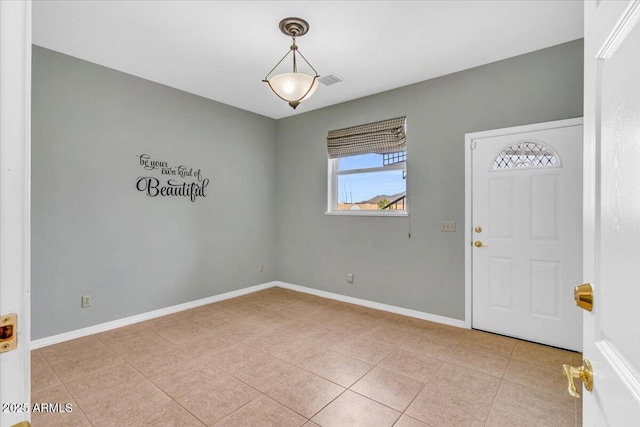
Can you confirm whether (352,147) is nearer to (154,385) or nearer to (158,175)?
(158,175)

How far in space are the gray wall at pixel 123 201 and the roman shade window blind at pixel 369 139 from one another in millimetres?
1371

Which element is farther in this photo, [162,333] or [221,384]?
[162,333]

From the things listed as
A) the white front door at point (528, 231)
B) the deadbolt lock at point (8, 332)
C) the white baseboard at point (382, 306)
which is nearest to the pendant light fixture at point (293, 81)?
the white front door at point (528, 231)

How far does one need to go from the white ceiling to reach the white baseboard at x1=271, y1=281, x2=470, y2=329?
2752 mm

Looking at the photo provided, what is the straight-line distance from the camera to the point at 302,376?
239 cm

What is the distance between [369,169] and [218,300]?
110 inches

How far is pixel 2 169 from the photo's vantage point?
564 mm

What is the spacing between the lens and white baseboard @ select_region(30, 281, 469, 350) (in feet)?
9.82

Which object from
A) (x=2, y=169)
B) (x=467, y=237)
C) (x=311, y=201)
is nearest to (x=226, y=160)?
(x=311, y=201)

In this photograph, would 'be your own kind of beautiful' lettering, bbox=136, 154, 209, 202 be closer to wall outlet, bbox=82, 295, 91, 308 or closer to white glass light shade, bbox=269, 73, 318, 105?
wall outlet, bbox=82, 295, 91, 308

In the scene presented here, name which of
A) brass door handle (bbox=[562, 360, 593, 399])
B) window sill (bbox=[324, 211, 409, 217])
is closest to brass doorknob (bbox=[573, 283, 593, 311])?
brass door handle (bbox=[562, 360, 593, 399])

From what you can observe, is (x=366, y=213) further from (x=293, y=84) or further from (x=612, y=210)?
(x=612, y=210)

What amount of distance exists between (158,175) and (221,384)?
2.55 metres

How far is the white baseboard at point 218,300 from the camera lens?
2992mm
